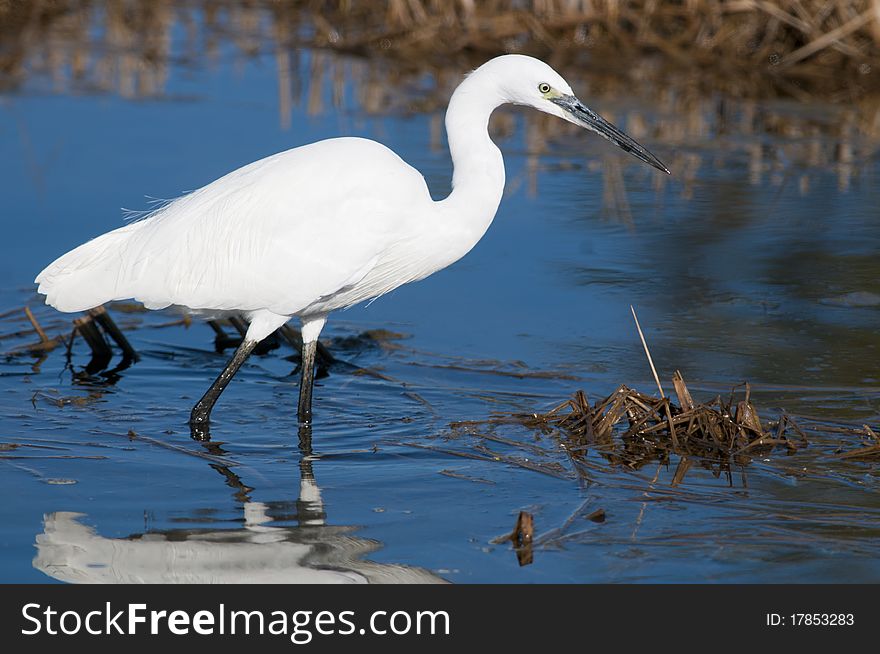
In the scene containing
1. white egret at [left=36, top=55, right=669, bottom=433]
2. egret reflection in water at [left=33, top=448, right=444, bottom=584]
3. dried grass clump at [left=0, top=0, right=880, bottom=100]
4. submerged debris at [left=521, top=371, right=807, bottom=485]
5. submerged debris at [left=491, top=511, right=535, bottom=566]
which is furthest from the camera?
dried grass clump at [left=0, top=0, right=880, bottom=100]

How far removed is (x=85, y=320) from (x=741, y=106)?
23.0ft

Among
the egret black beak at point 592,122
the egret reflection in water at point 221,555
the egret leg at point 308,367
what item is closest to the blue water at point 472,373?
the egret reflection in water at point 221,555

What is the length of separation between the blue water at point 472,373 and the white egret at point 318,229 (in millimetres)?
571

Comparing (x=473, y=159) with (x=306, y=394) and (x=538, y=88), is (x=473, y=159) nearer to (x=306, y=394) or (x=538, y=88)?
(x=538, y=88)

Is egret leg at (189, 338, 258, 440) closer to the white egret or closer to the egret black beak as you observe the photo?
the white egret

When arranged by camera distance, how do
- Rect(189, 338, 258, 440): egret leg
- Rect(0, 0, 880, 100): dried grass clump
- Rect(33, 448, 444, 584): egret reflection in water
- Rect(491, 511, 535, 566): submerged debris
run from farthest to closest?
1. Rect(0, 0, 880, 100): dried grass clump
2. Rect(189, 338, 258, 440): egret leg
3. Rect(491, 511, 535, 566): submerged debris
4. Rect(33, 448, 444, 584): egret reflection in water

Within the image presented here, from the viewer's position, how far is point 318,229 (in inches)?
210

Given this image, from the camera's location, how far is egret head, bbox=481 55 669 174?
5328mm

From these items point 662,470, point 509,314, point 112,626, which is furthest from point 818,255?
point 112,626

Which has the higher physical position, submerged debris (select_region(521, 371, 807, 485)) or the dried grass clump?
the dried grass clump

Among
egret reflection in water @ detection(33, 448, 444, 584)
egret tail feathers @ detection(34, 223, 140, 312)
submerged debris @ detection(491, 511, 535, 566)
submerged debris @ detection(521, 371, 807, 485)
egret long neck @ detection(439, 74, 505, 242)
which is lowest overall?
egret reflection in water @ detection(33, 448, 444, 584)

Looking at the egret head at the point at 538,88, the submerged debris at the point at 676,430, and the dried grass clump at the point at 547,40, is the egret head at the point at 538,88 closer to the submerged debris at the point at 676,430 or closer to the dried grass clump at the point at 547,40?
the submerged debris at the point at 676,430

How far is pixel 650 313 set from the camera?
7.18 m

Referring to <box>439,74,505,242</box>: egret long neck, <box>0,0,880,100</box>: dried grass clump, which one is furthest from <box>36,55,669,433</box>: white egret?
<box>0,0,880,100</box>: dried grass clump
